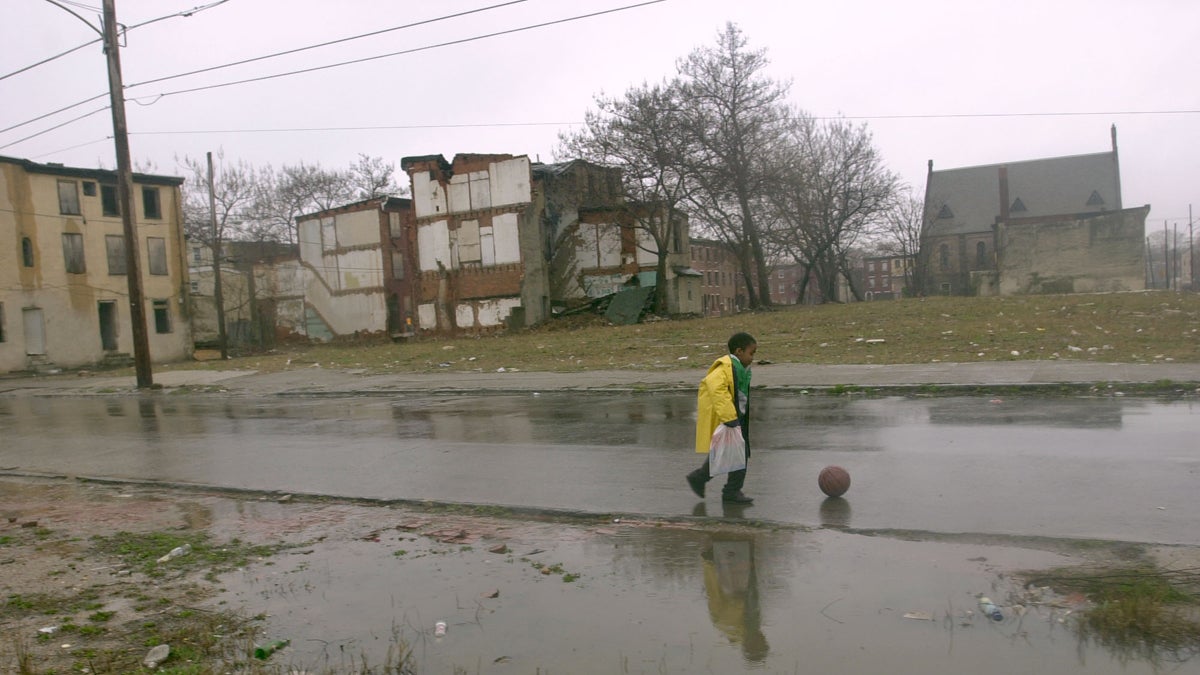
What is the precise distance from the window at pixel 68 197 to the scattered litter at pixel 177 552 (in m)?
39.4

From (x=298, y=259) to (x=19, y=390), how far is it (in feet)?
93.8

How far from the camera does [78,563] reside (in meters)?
6.51

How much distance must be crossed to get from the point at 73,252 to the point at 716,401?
1632 inches

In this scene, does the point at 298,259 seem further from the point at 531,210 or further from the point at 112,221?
the point at 531,210

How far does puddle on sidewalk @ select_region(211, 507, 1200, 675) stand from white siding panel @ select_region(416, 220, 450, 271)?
136ft

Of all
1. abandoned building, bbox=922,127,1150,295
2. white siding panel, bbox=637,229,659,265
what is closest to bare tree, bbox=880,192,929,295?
abandoned building, bbox=922,127,1150,295

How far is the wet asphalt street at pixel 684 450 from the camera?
689 centimetres

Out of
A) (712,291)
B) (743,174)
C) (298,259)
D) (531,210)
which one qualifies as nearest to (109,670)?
(743,174)

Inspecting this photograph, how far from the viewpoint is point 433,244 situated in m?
47.5

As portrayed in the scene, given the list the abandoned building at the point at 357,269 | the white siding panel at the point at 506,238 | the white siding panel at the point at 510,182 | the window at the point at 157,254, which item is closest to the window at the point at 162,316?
the window at the point at 157,254

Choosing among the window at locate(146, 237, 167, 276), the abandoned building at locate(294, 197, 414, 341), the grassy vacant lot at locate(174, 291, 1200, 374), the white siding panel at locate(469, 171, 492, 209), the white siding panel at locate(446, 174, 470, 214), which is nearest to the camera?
the grassy vacant lot at locate(174, 291, 1200, 374)

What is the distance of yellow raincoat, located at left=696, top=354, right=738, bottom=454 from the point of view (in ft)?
23.7

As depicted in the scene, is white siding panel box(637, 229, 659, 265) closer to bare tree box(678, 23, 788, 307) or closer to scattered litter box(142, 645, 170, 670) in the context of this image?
bare tree box(678, 23, 788, 307)

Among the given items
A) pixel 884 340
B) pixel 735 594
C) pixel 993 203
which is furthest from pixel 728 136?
pixel 993 203
